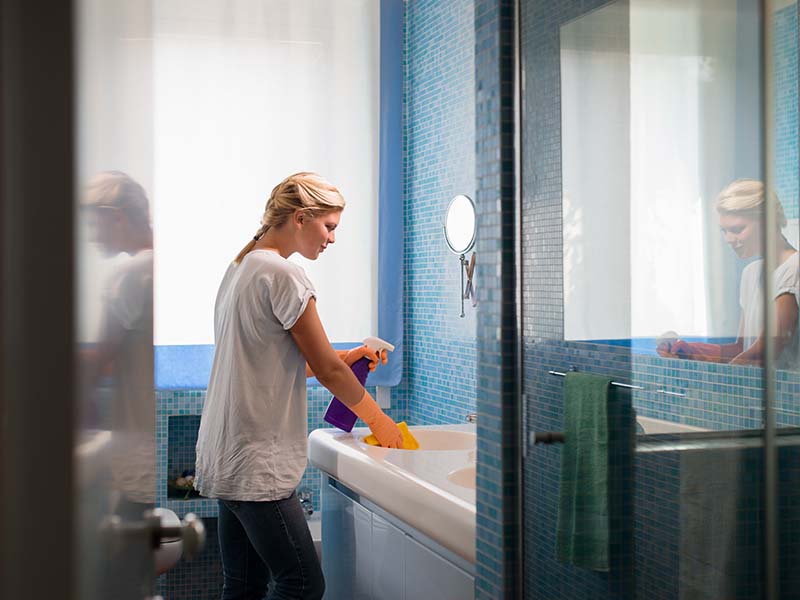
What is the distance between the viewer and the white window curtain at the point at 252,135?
3.67 m

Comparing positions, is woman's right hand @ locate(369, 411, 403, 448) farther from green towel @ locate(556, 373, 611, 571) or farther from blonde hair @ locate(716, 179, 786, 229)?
blonde hair @ locate(716, 179, 786, 229)

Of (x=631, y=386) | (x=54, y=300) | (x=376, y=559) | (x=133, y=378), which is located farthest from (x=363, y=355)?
(x=54, y=300)

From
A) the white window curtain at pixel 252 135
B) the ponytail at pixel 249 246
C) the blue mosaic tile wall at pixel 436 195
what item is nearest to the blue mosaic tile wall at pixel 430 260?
the blue mosaic tile wall at pixel 436 195

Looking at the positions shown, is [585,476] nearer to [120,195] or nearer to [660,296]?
[660,296]

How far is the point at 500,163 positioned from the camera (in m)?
1.54

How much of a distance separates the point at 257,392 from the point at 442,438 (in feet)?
2.49

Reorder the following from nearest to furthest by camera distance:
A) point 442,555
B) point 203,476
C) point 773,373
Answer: point 773,373
point 442,555
point 203,476

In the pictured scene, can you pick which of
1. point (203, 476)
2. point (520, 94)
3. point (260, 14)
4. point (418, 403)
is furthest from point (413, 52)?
point (520, 94)

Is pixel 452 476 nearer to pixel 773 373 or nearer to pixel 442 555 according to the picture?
pixel 442 555

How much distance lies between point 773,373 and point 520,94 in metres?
0.64

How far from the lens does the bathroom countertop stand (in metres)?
1.82

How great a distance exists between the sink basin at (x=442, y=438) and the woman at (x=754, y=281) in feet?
5.53

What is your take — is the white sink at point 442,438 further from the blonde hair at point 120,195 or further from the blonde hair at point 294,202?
the blonde hair at point 120,195

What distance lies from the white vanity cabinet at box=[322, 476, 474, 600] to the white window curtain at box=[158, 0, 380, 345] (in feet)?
3.67
